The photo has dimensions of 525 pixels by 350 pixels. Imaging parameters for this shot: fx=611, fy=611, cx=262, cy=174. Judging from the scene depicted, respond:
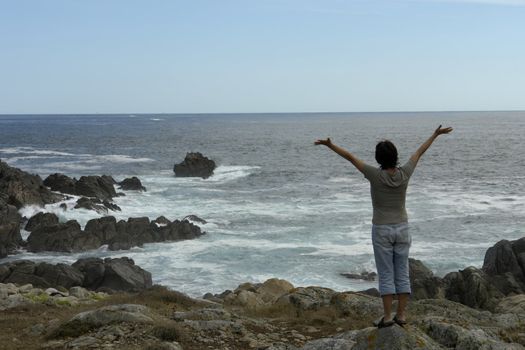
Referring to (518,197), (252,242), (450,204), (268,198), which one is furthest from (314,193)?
(252,242)

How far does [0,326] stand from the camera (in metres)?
12.0

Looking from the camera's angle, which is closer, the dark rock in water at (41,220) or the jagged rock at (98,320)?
the jagged rock at (98,320)

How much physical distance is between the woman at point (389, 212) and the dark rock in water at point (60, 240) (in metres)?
26.3

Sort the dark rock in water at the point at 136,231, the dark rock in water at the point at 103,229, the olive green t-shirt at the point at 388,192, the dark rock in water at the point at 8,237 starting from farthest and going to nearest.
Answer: the dark rock in water at the point at 103,229 → the dark rock in water at the point at 136,231 → the dark rock in water at the point at 8,237 → the olive green t-shirt at the point at 388,192

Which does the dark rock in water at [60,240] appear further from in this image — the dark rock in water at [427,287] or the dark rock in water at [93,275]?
the dark rock in water at [427,287]

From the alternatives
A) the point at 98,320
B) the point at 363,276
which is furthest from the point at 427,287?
the point at 98,320

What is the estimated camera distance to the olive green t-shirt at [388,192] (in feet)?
24.5

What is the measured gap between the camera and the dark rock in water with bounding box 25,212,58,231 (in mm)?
35281

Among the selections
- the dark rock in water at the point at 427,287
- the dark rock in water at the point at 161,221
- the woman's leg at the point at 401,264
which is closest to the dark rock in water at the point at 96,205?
the dark rock in water at the point at 161,221

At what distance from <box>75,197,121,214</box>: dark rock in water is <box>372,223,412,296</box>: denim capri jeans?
34287 millimetres

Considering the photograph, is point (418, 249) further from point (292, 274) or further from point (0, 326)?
point (0, 326)

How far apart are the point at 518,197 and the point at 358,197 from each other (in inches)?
470

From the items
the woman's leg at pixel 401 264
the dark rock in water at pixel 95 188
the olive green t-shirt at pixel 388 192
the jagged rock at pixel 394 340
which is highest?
the olive green t-shirt at pixel 388 192

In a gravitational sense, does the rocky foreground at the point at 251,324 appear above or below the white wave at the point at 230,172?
above
